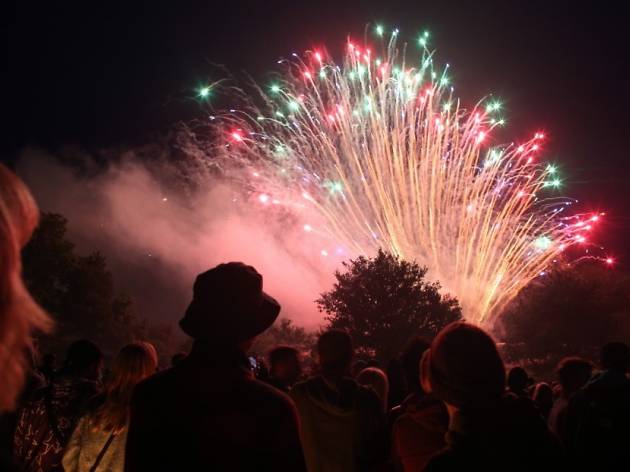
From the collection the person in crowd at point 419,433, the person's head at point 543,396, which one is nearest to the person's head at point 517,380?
the person's head at point 543,396

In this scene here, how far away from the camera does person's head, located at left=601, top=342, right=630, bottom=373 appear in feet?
15.4

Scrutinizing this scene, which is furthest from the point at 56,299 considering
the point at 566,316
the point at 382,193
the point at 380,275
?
→ the point at 566,316

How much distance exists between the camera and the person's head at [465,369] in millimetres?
2217

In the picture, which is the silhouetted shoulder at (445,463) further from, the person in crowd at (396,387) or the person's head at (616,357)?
the person in crowd at (396,387)

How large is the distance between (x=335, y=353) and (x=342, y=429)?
57cm

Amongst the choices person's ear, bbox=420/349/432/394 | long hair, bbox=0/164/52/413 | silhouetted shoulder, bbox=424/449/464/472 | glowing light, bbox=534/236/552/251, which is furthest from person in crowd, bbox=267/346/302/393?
glowing light, bbox=534/236/552/251

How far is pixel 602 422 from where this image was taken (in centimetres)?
402

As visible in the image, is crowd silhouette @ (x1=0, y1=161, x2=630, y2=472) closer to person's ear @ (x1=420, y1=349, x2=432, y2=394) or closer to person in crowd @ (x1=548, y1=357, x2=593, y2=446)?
person's ear @ (x1=420, y1=349, x2=432, y2=394)

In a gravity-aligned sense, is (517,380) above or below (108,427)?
above

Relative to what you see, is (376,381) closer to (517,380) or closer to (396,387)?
(396,387)

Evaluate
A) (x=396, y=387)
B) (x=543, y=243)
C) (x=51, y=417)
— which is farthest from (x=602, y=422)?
(x=543, y=243)

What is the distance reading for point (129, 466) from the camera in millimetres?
2283

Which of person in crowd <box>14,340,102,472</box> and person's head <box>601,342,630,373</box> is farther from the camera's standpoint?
person's head <box>601,342,630,373</box>

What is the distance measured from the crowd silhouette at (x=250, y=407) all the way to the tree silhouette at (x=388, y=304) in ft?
82.6
